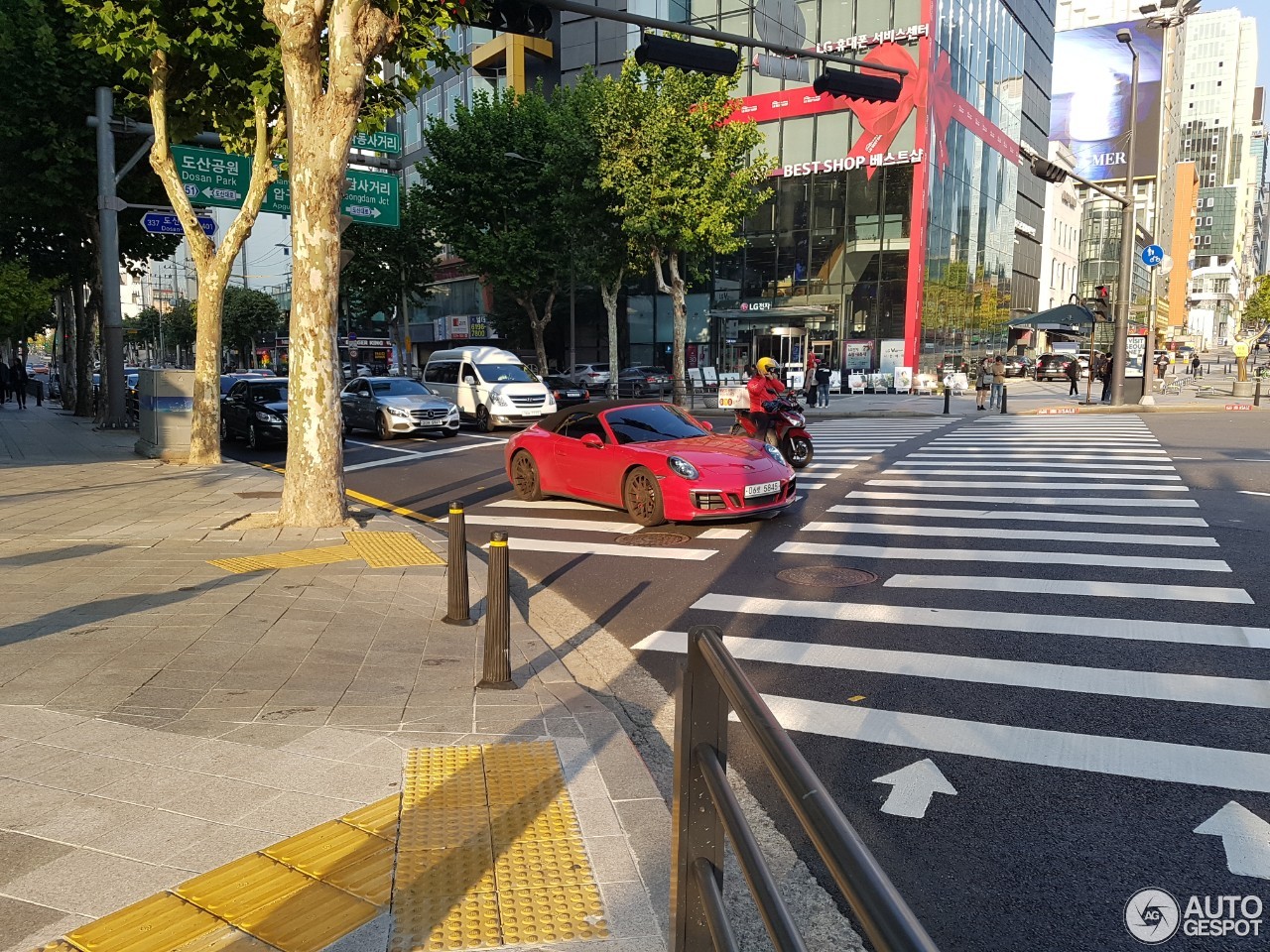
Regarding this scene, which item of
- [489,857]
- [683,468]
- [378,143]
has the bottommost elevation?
[489,857]

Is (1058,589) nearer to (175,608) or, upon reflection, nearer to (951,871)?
(951,871)

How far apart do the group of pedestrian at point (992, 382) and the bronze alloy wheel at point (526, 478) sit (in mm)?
20532

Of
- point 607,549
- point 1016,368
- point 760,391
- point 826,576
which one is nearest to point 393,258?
point 760,391

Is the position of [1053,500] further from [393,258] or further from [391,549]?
[393,258]

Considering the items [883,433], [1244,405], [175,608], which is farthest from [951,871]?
[1244,405]

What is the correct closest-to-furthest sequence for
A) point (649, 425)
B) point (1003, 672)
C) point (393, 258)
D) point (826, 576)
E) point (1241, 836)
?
1. point (1241, 836)
2. point (1003, 672)
3. point (826, 576)
4. point (649, 425)
5. point (393, 258)

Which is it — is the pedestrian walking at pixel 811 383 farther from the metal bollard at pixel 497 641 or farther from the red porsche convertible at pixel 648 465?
the metal bollard at pixel 497 641

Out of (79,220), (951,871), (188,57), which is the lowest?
(951,871)

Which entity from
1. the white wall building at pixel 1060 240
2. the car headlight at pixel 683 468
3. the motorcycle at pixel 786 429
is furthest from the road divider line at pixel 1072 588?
the white wall building at pixel 1060 240

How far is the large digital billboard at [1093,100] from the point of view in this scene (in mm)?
89438

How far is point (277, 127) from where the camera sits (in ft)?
51.4

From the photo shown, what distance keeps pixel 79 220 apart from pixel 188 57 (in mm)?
11139

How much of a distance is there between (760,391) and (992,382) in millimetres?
17623

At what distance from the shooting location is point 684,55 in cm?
1166
